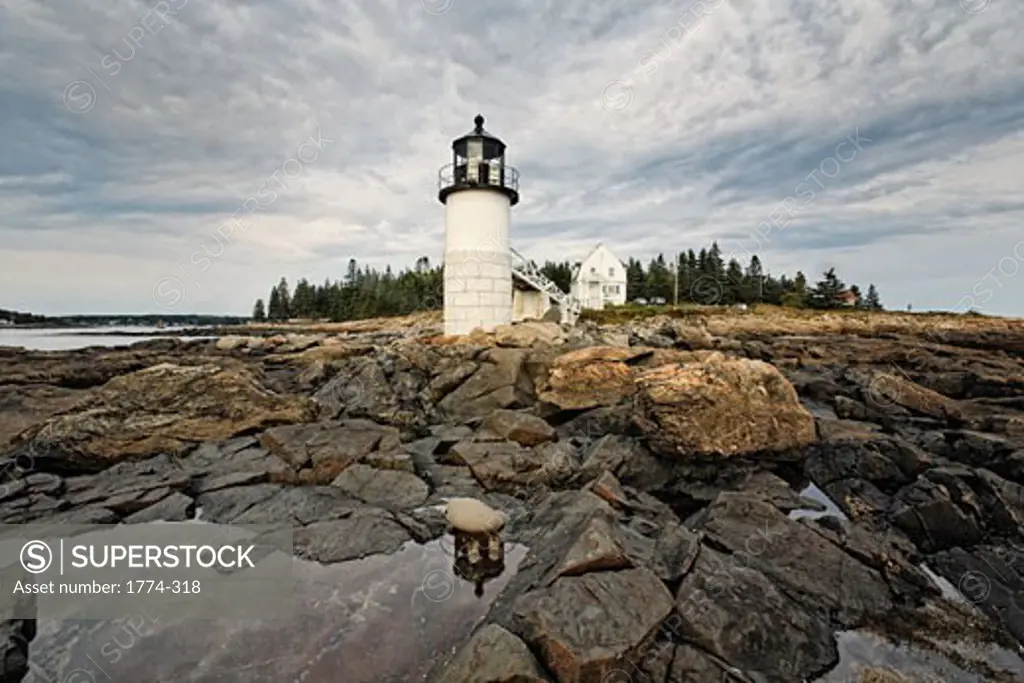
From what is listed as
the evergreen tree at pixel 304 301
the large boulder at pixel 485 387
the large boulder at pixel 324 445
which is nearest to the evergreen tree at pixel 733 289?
the large boulder at pixel 485 387

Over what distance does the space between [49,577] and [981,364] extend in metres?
27.4

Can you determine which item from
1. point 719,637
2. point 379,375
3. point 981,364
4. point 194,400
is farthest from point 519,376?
point 981,364

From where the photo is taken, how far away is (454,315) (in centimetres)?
2517

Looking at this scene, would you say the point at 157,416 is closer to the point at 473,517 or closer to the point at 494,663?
the point at 473,517

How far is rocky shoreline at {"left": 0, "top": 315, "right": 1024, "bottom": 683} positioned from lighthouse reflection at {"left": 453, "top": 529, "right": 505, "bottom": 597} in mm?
235

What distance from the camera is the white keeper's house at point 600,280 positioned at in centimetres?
6694

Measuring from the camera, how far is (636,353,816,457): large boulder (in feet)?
37.3

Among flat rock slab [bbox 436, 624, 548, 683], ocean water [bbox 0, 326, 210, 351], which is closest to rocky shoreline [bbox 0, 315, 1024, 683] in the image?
flat rock slab [bbox 436, 624, 548, 683]

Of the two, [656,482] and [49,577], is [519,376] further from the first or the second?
[49,577]

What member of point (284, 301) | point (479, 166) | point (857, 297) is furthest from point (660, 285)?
point (284, 301)

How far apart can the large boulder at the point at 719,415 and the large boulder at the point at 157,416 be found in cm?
931

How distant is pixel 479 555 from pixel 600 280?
202 feet

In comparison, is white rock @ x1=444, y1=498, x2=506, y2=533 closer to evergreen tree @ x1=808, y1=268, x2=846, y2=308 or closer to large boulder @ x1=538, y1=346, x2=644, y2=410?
large boulder @ x1=538, y1=346, x2=644, y2=410

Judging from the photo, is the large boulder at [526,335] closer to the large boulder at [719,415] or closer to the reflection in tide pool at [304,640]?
the large boulder at [719,415]
